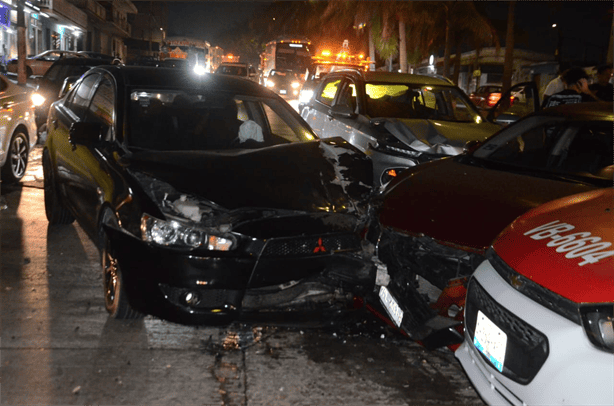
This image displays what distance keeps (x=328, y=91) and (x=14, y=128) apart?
14.0ft

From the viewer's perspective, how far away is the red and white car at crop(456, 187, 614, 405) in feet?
7.72

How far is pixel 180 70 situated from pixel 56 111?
154 cm

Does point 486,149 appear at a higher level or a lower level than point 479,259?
higher

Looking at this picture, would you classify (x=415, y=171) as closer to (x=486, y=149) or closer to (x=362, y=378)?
(x=486, y=149)

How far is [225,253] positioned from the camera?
3779mm

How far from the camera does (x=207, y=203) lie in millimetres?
3934

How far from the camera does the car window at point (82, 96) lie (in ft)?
18.8

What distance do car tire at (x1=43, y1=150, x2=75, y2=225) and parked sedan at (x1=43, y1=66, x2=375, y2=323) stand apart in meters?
0.70

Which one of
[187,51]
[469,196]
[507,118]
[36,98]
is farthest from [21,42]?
[187,51]

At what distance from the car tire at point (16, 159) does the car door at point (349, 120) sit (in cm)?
394

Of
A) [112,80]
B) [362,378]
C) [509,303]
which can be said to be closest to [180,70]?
[112,80]

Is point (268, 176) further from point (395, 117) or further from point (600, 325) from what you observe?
point (395, 117)

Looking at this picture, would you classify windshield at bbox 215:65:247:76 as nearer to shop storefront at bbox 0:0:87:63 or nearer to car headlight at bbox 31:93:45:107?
shop storefront at bbox 0:0:87:63

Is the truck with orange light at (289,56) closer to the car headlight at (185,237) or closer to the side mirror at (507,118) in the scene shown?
the side mirror at (507,118)
